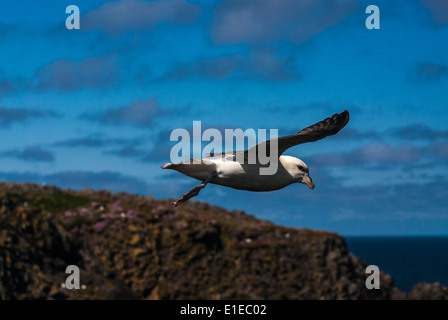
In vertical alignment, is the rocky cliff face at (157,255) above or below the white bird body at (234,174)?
below

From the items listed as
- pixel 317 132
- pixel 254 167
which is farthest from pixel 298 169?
pixel 254 167

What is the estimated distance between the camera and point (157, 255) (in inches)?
1111

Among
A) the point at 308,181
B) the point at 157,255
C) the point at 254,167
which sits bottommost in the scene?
the point at 157,255

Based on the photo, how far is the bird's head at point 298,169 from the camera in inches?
434

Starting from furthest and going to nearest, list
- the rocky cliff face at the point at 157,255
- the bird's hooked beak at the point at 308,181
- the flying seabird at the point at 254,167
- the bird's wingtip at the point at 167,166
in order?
the rocky cliff face at the point at 157,255, the bird's hooked beak at the point at 308,181, the flying seabird at the point at 254,167, the bird's wingtip at the point at 167,166

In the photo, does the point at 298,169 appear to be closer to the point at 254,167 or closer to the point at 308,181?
the point at 308,181

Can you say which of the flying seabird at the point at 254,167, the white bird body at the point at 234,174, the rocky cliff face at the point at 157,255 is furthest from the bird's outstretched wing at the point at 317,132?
the rocky cliff face at the point at 157,255

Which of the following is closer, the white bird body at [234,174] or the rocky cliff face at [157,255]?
the white bird body at [234,174]

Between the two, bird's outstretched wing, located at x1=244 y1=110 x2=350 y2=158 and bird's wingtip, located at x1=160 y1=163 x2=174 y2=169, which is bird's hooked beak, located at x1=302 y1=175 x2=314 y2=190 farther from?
bird's wingtip, located at x1=160 y1=163 x2=174 y2=169

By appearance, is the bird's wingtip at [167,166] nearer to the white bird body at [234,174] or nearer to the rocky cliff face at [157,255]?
the white bird body at [234,174]

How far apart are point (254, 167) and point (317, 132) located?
1.28 meters
